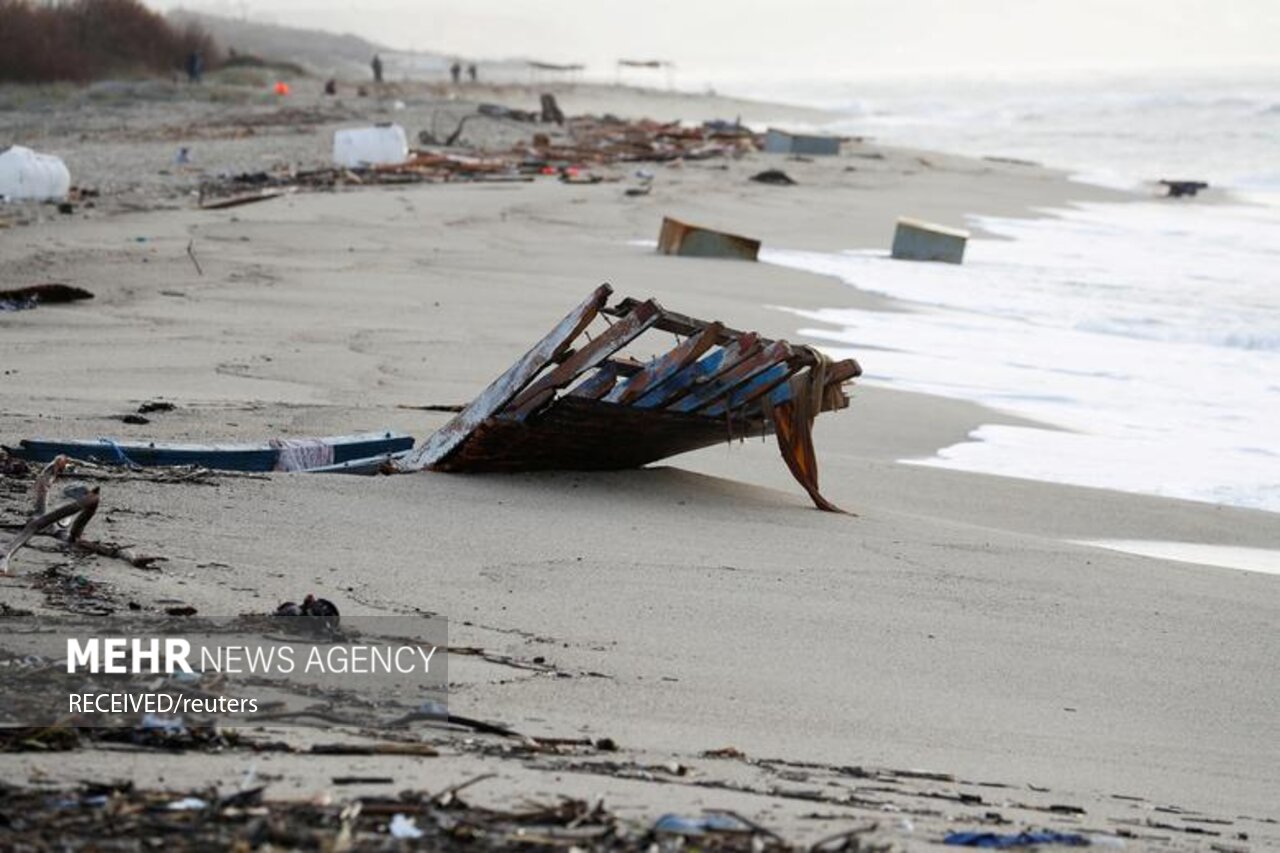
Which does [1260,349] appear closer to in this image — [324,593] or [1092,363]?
[1092,363]

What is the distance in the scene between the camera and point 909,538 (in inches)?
234

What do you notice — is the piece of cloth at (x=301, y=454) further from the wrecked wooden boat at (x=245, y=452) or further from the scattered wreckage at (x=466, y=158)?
the scattered wreckage at (x=466, y=158)

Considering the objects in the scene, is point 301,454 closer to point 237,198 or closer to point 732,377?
point 732,377

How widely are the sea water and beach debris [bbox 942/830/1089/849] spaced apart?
14.9 feet

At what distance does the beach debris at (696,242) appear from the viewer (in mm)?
14469

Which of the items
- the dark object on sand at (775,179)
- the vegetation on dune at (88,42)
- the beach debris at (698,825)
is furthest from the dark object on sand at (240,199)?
the vegetation on dune at (88,42)

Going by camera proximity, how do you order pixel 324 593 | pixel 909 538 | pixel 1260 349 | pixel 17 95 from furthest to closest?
pixel 17 95, pixel 1260 349, pixel 909 538, pixel 324 593

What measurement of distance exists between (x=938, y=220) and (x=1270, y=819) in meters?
18.1

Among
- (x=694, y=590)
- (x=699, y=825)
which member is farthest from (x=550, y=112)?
(x=699, y=825)

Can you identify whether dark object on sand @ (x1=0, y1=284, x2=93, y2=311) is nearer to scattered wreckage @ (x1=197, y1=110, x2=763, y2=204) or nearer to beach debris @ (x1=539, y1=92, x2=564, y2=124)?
scattered wreckage @ (x1=197, y1=110, x2=763, y2=204)

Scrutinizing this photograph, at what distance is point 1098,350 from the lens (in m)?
11.4

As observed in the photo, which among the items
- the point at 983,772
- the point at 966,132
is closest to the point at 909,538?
the point at 983,772

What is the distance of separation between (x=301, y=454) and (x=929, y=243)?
1104cm

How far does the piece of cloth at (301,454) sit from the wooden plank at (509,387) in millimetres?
281
